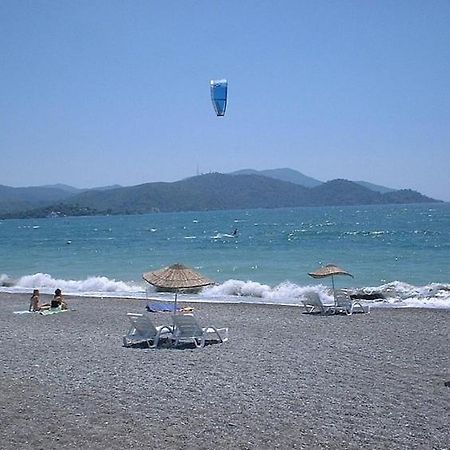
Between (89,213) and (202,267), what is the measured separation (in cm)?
16082

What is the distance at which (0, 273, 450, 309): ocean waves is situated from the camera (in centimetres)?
2062

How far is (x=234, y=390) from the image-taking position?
8.41m

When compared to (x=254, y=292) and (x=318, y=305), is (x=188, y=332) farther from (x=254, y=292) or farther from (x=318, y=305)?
(x=254, y=292)

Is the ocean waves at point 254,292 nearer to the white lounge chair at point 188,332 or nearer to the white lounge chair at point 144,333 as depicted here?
the white lounge chair at point 188,332

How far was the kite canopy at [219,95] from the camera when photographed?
12.8 meters

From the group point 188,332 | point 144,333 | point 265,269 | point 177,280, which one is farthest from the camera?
point 265,269

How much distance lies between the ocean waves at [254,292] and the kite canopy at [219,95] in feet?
25.9

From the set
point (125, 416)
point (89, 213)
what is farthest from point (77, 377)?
point (89, 213)

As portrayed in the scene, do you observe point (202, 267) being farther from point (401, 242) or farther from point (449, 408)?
point (449, 408)

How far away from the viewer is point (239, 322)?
594 inches

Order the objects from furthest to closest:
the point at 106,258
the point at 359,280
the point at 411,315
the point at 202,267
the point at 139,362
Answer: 1. the point at 106,258
2. the point at 202,267
3. the point at 359,280
4. the point at 411,315
5. the point at 139,362

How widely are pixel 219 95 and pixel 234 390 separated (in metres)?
6.49

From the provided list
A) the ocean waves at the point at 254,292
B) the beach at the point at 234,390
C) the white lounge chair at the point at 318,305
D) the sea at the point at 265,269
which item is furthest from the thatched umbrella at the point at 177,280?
the sea at the point at 265,269

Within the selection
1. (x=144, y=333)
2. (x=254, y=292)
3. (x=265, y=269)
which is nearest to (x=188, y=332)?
(x=144, y=333)
